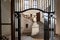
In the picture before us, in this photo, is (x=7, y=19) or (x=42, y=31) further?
(x=42, y=31)

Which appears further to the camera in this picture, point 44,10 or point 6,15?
point 44,10

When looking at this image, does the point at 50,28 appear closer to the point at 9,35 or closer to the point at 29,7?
the point at 29,7

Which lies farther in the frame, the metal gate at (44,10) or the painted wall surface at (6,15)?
the metal gate at (44,10)

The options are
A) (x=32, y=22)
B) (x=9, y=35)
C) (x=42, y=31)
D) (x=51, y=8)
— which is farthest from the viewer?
(x=32, y=22)

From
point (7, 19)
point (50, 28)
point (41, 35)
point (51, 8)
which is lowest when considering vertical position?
point (41, 35)

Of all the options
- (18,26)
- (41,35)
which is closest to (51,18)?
(41,35)

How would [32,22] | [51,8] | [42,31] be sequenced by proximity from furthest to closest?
[32,22], [42,31], [51,8]

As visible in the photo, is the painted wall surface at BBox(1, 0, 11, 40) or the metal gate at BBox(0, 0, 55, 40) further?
the metal gate at BBox(0, 0, 55, 40)

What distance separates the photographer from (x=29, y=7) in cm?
249

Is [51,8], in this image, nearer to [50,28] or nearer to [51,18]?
[51,18]

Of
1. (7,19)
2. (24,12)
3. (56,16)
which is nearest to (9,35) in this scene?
(7,19)

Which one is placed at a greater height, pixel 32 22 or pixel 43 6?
pixel 43 6

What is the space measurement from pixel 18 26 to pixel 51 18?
2.10 ft

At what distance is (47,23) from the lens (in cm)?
243
